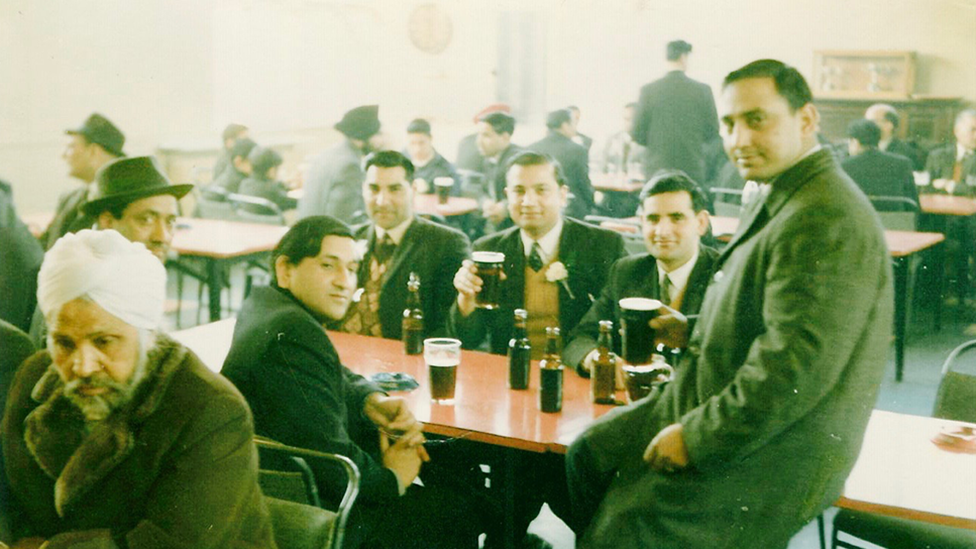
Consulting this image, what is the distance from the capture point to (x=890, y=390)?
14.4ft

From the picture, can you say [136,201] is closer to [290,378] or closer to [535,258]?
[290,378]

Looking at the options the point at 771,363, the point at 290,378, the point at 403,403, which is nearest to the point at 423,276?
the point at 403,403

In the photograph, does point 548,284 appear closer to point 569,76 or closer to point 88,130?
point 88,130

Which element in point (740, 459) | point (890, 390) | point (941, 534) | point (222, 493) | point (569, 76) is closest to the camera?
point (222, 493)

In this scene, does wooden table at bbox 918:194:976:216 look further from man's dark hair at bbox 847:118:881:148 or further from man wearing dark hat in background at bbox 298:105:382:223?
man wearing dark hat in background at bbox 298:105:382:223

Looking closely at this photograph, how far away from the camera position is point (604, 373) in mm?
2271

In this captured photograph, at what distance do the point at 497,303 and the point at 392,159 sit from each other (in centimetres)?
109

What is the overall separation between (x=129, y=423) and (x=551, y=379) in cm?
102

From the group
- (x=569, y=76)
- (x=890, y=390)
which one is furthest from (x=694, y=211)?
(x=569, y=76)

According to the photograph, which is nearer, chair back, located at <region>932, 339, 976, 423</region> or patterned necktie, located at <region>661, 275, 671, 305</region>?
chair back, located at <region>932, 339, 976, 423</region>

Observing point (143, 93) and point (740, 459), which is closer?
point (740, 459)

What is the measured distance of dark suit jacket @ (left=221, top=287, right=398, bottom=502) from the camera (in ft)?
6.24

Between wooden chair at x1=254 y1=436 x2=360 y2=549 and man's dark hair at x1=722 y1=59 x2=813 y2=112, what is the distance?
110cm

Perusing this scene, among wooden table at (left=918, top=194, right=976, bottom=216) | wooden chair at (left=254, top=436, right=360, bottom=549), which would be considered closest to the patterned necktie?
wooden chair at (left=254, top=436, right=360, bottom=549)
